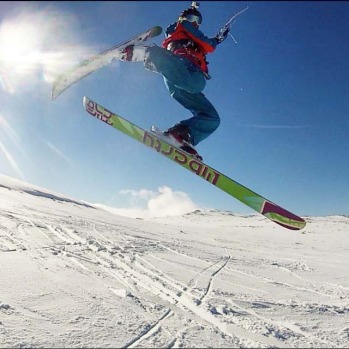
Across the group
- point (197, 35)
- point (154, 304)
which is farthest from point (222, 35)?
point (154, 304)

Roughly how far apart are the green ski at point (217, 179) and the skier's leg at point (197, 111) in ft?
1.39

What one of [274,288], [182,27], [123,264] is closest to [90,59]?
[182,27]

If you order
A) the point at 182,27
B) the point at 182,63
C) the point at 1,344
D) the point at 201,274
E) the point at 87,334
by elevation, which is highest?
the point at 182,27

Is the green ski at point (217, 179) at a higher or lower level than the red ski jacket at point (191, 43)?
lower

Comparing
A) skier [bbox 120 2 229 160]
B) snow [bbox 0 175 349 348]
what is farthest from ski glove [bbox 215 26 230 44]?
snow [bbox 0 175 349 348]

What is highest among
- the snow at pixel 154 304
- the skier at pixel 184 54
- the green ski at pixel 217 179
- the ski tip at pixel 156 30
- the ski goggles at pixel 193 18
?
the ski goggles at pixel 193 18

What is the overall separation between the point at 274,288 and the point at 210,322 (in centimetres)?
234

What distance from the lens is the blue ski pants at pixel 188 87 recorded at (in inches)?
200

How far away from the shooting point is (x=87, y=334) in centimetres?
277

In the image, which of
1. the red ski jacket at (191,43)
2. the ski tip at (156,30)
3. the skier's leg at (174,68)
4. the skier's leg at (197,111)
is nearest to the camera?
the skier's leg at (174,68)

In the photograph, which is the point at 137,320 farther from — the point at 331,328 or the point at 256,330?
the point at 331,328

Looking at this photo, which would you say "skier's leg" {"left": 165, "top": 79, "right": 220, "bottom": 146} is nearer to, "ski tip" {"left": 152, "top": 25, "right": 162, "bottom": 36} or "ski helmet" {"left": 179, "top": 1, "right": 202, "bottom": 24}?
"ski tip" {"left": 152, "top": 25, "right": 162, "bottom": 36}

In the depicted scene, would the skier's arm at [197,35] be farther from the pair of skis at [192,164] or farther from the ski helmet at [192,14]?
the pair of skis at [192,164]

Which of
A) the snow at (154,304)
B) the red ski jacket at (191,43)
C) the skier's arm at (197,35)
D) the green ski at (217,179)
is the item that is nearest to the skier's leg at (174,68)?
the red ski jacket at (191,43)
